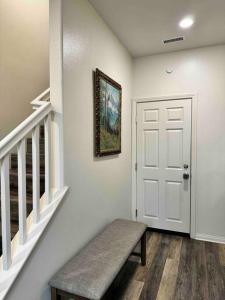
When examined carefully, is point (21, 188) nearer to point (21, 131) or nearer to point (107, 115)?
point (21, 131)

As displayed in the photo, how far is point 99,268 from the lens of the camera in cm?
164

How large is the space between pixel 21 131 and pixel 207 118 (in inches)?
102

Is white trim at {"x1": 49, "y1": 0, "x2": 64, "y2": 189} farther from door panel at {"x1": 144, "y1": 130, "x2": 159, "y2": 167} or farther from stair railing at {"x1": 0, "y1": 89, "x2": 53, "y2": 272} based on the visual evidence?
door panel at {"x1": 144, "y1": 130, "x2": 159, "y2": 167}

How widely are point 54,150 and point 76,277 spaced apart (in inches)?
37.0

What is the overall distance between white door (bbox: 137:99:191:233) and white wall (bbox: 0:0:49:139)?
1.58 m

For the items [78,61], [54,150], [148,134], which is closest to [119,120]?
[148,134]

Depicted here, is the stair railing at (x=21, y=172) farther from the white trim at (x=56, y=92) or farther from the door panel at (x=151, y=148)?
the door panel at (x=151, y=148)

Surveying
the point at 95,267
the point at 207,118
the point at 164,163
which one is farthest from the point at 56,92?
the point at 207,118

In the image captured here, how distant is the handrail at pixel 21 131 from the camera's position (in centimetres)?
123

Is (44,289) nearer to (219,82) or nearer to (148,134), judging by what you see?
(148,134)

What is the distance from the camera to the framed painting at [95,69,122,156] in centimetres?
224

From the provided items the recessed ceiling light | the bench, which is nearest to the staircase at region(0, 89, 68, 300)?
the bench

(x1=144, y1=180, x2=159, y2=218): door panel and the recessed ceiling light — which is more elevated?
the recessed ceiling light

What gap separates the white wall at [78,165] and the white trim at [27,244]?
0.09 metres
